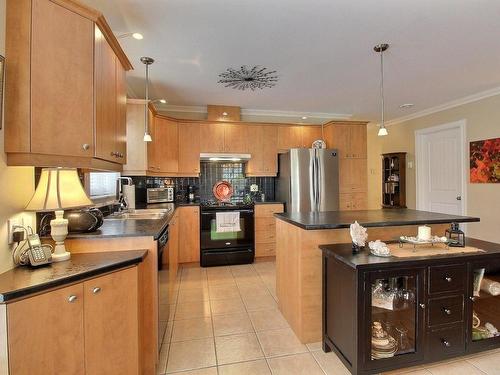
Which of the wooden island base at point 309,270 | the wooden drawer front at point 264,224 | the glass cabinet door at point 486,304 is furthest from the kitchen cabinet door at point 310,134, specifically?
the glass cabinet door at point 486,304

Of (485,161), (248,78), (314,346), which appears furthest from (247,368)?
(485,161)

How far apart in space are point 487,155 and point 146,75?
4876 millimetres

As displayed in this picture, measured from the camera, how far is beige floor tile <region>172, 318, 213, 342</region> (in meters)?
2.18

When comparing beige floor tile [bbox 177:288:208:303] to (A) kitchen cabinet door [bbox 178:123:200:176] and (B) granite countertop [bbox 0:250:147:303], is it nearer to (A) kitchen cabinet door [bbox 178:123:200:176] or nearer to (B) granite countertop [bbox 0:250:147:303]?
(B) granite countertop [bbox 0:250:147:303]

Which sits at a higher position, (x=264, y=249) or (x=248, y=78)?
(x=248, y=78)

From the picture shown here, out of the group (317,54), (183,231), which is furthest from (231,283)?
(317,54)

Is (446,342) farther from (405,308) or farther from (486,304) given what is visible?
(486,304)

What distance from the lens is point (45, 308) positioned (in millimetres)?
1159

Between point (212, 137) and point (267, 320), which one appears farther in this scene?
point (212, 137)

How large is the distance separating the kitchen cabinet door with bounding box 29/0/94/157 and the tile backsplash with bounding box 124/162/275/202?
2.92m

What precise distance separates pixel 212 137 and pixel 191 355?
125 inches

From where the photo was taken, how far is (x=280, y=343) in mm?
2064

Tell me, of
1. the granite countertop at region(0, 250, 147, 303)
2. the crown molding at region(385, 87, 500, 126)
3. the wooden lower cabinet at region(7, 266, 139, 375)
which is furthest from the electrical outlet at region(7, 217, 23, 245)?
the crown molding at region(385, 87, 500, 126)

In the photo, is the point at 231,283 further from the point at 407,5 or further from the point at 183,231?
the point at 407,5
